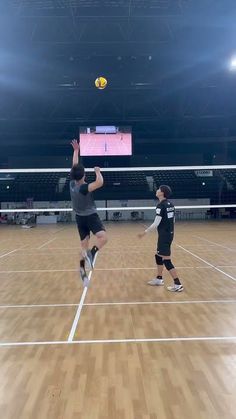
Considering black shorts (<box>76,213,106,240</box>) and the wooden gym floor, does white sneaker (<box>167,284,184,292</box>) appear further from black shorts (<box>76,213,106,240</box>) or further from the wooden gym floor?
black shorts (<box>76,213,106,240</box>)

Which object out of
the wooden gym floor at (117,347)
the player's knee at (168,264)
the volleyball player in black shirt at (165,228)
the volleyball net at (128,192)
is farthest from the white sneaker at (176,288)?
the volleyball net at (128,192)

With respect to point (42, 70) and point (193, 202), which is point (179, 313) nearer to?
point (42, 70)

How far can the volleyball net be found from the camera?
30.2 metres

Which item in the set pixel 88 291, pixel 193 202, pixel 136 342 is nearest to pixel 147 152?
pixel 193 202

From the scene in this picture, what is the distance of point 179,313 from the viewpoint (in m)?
5.54

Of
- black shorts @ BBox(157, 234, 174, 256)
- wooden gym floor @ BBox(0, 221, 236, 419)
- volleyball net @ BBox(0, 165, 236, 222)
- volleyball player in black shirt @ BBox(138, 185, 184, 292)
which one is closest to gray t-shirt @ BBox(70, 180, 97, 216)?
wooden gym floor @ BBox(0, 221, 236, 419)

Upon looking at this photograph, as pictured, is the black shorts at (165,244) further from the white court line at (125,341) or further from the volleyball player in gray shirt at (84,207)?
the white court line at (125,341)

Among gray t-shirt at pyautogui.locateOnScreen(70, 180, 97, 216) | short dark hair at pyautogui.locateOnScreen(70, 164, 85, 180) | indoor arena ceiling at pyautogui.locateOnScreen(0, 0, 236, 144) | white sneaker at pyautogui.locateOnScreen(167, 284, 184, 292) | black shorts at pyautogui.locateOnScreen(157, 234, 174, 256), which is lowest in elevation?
white sneaker at pyautogui.locateOnScreen(167, 284, 184, 292)

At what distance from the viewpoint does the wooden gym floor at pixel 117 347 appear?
309cm

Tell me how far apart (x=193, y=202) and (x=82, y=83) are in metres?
14.8

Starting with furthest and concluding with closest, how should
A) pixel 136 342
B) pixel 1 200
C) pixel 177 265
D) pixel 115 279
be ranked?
pixel 1 200 → pixel 177 265 → pixel 115 279 → pixel 136 342

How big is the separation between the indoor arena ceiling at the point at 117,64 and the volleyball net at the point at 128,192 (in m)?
4.48

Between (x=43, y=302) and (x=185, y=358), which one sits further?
(x=43, y=302)

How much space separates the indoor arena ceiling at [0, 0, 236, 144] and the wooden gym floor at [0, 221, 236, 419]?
9080mm
